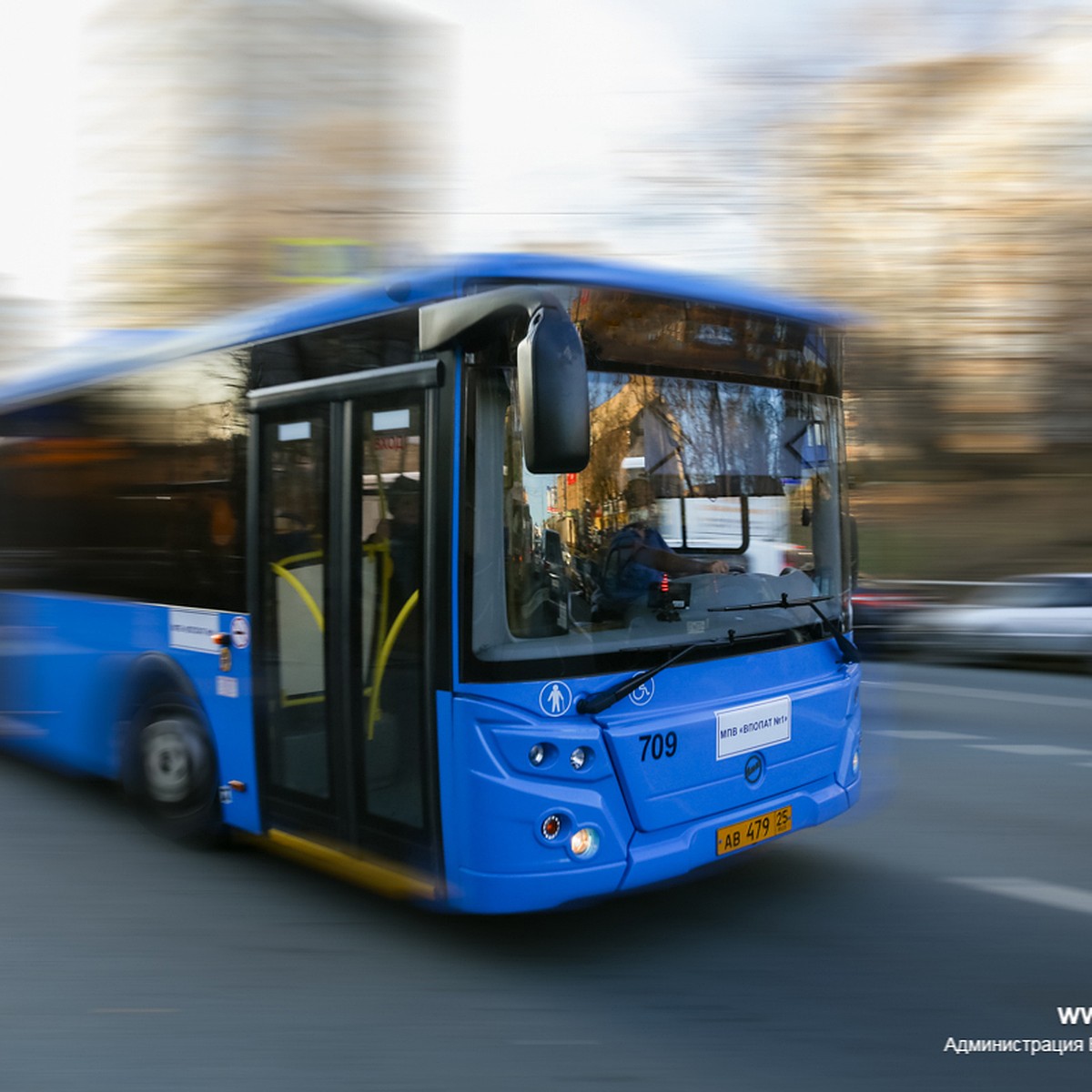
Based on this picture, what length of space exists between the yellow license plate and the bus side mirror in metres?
1.74

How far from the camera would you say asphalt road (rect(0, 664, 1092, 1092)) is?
382cm

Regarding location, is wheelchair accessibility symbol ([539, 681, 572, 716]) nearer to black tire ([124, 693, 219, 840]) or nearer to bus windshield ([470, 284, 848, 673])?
bus windshield ([470, 284, 848, 673])

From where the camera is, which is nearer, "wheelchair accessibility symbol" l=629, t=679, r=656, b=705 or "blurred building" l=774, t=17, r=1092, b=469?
"wheelchair accessibility symbol" l=629, t=679, r=656, b=705

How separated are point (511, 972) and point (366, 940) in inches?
26.2

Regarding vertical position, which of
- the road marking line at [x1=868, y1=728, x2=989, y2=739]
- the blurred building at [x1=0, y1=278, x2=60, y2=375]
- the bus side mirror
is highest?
the blurred building at [x1=0, y1=278, x2=60, y2=375]

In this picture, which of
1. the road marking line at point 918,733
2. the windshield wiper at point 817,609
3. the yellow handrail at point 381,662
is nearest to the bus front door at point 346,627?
the yellow handrail at point 381,662

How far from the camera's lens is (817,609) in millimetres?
5508

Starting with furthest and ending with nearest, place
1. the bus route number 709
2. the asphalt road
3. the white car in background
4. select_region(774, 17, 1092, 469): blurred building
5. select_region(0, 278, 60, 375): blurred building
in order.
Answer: select_region(0, 278, 60, 375): blurred building
select_region(774, 17, 1092, 469): blurred building
the white car in background
the bus route number 709
the asphalt road

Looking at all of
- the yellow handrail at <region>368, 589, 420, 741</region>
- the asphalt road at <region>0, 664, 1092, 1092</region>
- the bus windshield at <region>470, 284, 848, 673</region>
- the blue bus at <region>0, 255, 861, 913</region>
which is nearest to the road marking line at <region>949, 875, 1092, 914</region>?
the asphalt road at <region>0, 664, 1092, 1092</region>

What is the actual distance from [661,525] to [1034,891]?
8.15ft

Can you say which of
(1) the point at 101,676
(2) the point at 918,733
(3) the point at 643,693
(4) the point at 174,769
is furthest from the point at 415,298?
(2) the point at 918,733

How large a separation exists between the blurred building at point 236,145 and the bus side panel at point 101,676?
18.9 meters

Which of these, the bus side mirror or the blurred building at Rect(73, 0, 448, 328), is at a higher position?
the blurred building at Rect(73, 0, 448, 328)

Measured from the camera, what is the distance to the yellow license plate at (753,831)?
488cm
